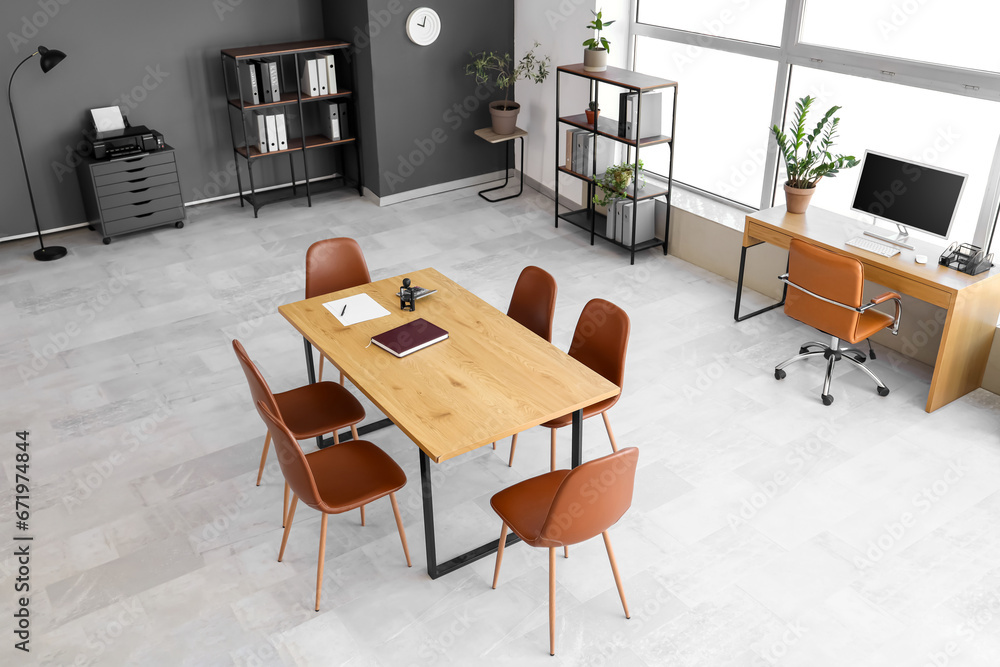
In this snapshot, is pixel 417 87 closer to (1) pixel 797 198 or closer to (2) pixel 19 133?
(2) pixel 19 133

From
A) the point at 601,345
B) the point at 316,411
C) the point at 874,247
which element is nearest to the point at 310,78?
the point at 316,411

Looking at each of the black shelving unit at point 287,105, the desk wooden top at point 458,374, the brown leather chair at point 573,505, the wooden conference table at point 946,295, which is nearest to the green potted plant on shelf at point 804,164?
the wooden conference table at point 946,295

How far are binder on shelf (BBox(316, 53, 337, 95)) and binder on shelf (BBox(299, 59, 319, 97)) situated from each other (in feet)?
0.22

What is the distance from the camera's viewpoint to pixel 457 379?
3.48m

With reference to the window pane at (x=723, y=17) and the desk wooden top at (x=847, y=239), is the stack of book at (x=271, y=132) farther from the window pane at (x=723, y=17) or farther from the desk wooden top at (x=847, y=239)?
the desk wooden top at (x=847, y=239)

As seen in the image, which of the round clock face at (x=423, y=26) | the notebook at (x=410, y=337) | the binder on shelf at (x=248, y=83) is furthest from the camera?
the round clock face at (x=423, y=26)

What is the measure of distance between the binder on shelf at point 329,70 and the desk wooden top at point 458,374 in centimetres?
368

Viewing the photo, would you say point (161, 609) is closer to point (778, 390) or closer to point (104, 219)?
point (778, 390)

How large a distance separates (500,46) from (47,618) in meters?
5.93

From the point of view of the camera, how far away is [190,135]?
723 cm

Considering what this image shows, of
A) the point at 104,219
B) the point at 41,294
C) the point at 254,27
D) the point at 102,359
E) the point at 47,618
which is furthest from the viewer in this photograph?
the point at 254,27

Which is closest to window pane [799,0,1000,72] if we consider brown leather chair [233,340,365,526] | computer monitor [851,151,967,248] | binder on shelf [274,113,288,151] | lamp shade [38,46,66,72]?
computer monitor [851,151,967,248]

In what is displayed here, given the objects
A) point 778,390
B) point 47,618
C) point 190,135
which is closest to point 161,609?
point 47,618

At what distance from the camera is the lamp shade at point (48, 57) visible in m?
5.95
